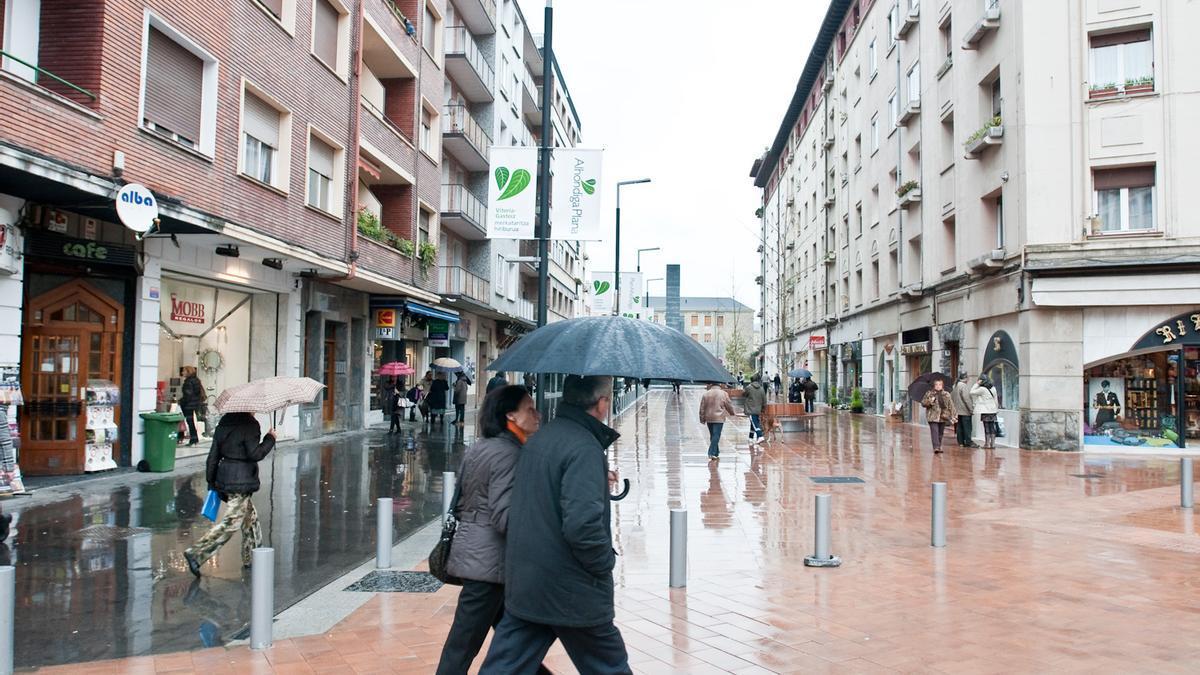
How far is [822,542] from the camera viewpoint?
7.10 metres

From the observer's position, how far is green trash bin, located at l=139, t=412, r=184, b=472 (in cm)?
1235

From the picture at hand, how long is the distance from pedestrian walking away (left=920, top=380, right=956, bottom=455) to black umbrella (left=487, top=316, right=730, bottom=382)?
48.9 ft

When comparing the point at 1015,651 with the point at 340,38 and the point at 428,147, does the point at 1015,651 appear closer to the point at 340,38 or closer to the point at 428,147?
the point at 340,38

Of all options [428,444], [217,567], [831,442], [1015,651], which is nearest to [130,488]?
[217,567]

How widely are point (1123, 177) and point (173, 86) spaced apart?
1909cm

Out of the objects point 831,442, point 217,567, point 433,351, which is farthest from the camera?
point 433,351

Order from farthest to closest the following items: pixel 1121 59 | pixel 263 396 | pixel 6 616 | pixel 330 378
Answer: pixel 330 378
pixel 1121 59
pixel 263 396
pixel 6 616

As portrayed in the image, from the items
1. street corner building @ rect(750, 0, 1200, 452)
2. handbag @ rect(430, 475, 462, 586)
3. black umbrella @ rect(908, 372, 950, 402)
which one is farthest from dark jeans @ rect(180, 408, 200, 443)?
street corner building @ rect(750, 0, 1200, 452)

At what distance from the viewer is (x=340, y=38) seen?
60.8ft

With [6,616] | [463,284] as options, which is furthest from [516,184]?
[463,284]

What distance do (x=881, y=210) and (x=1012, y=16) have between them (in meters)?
12.8

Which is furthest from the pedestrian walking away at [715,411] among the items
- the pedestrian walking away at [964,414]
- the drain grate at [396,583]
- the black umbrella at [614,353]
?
the black umbrella at [614,353]

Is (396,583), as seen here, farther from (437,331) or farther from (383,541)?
(437,331)

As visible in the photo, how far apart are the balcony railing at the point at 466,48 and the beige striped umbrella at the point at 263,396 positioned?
21.9m
